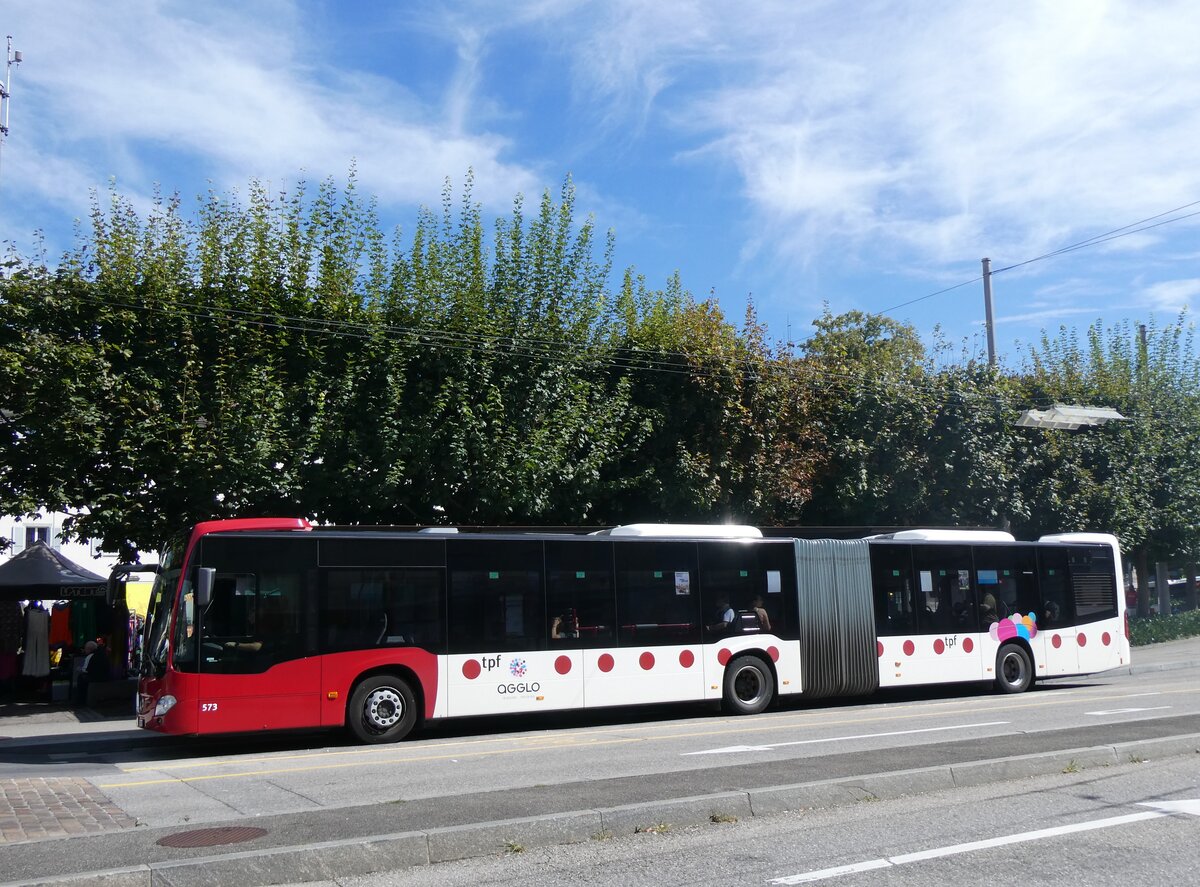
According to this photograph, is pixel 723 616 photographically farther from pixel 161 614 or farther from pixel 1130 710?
pixel 161 614

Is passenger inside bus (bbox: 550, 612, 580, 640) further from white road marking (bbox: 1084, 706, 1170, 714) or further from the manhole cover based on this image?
the manhole cover

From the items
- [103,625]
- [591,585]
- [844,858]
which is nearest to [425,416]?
[591,585]

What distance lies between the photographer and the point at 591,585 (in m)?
17.1

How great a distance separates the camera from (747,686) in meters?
18.6

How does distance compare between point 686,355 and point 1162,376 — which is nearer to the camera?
point 686,355

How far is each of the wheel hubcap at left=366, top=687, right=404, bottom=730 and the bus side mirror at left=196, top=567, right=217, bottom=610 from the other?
2.81 meters

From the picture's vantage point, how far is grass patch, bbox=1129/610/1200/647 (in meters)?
34.9

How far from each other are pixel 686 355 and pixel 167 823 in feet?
58.2

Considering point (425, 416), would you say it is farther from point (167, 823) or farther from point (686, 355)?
point (167, 823)

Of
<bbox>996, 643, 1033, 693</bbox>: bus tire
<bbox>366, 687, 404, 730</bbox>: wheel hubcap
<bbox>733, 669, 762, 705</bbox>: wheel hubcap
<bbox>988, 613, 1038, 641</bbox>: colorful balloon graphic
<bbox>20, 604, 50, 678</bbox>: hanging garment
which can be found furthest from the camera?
<bbox>20, 604, 50, 678</bbox>: hanging garment

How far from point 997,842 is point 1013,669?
1553 centimetres

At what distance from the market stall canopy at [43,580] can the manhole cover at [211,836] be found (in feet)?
57.8

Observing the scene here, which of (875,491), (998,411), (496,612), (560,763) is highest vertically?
(998,411)

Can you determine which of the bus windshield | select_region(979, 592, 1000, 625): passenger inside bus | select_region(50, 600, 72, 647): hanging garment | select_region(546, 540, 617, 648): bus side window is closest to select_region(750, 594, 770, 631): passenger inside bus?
select_region(546, 540, 617, 648): bus side window
